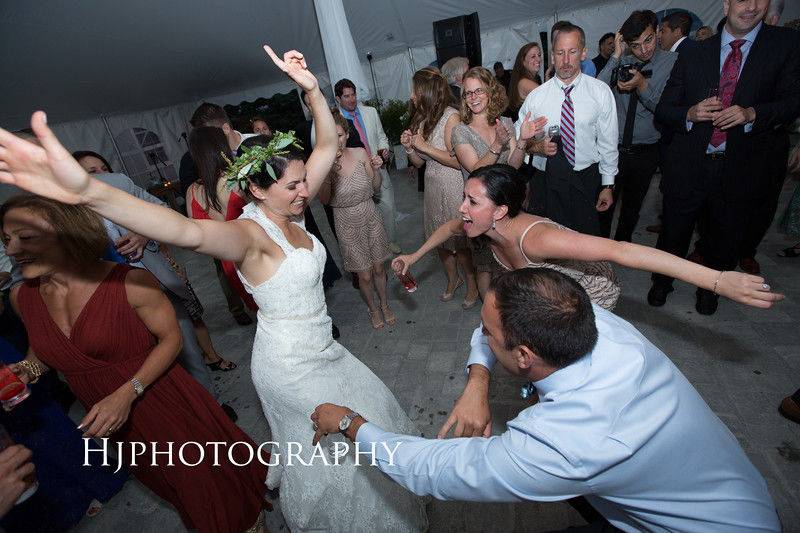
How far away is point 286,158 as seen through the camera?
1.76 m

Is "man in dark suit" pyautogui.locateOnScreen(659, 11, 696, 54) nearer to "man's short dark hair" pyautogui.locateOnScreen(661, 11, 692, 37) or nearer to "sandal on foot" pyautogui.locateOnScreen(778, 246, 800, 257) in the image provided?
"man's short dark hair" pyautogui.locateOnScreen(661, 11, 692, 37)

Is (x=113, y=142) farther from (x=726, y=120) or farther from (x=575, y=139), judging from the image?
(x=726, y=120)

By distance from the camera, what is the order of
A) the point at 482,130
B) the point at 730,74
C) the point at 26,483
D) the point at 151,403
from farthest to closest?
the point at 482,130
the point at 730,74
the point at 151,403
the point at 26,483

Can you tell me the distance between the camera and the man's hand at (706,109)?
8.36 ft

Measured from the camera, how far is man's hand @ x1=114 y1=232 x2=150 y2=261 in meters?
2.38

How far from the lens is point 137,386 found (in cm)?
166

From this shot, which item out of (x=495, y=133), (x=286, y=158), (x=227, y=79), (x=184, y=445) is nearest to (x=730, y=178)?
(x=495, y=133)

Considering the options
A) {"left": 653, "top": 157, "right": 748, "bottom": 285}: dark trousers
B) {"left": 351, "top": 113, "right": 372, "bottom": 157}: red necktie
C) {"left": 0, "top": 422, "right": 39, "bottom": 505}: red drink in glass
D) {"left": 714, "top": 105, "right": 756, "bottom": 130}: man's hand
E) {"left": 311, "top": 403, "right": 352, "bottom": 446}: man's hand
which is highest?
{"left": 351, "top": 113, "right": 372, "bottom": 157}: red necktie

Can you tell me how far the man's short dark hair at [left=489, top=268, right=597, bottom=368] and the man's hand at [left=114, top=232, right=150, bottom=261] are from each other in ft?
7.58

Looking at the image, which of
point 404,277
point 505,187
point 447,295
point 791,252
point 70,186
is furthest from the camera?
point 447,295

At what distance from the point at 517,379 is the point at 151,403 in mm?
2264

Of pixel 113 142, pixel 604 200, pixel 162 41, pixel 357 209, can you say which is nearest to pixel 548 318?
pixel 357 209

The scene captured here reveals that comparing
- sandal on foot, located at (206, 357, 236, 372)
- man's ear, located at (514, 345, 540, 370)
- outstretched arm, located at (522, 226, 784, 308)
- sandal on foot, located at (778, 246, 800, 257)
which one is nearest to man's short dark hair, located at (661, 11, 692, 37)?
sandal on foot, located at (778, 246, 800, 257)

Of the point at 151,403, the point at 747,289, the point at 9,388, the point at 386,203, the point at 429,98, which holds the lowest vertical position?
the point at 386,203
